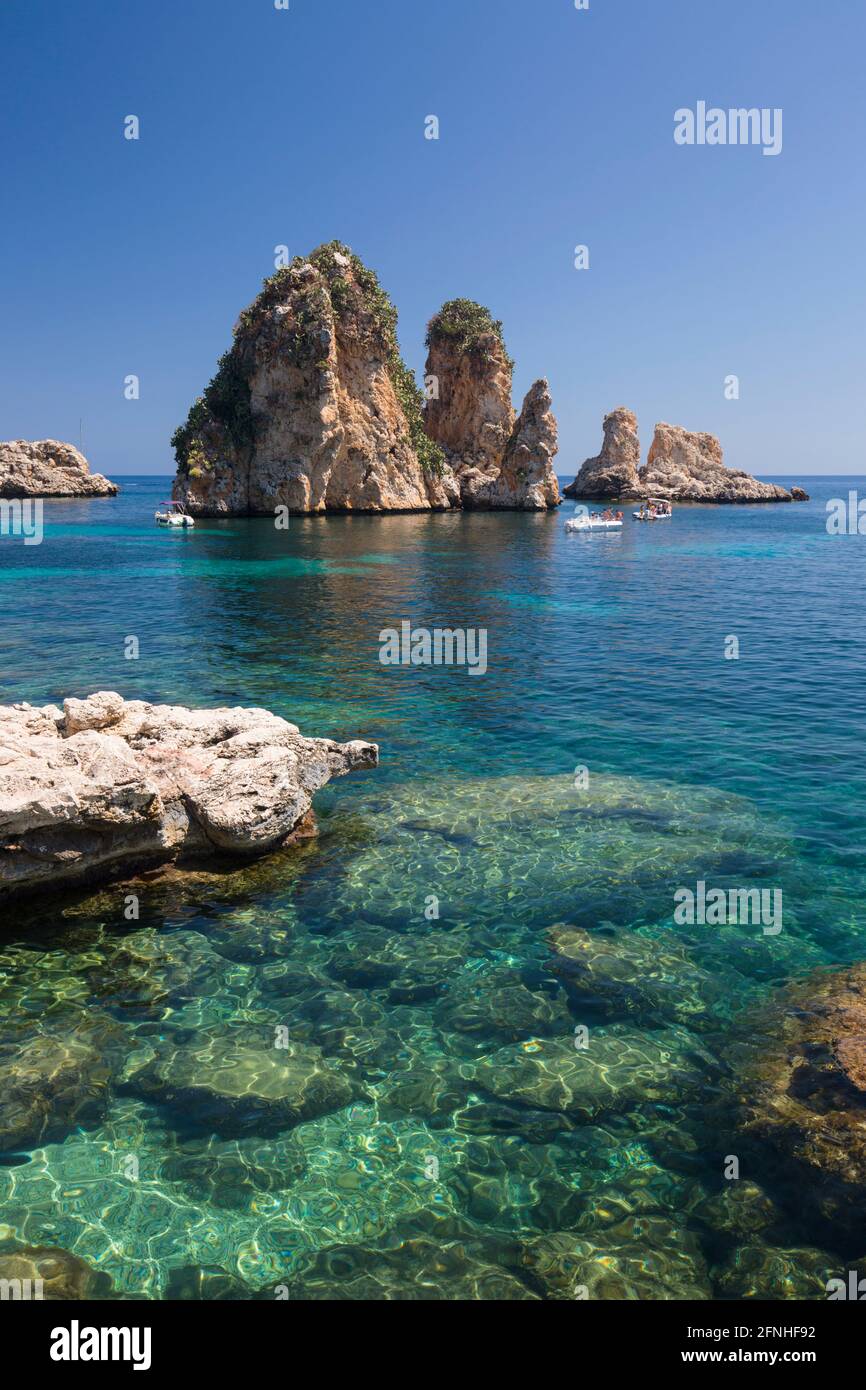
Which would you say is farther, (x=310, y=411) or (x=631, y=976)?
(x=310, y=411)

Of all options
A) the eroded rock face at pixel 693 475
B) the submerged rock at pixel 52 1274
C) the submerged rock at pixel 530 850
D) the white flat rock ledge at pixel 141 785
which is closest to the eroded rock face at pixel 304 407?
the eroded rock face at pixel 693 475

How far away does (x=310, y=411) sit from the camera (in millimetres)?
83812

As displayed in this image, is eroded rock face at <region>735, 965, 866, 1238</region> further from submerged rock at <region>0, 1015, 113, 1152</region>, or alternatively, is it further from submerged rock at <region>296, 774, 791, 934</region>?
submerged rock at <region>0, 1015, 113, 1152</region>

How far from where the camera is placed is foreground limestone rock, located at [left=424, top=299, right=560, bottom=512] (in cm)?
10656

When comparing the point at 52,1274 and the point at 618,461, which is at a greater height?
the point at 618,461

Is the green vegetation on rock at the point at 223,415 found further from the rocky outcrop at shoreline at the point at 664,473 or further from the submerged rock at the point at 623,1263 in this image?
the submerged rock at the point at 623,1263

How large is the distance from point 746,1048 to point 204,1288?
5935mm

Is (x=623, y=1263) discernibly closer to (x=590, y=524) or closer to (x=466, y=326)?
(x=590, y=524)

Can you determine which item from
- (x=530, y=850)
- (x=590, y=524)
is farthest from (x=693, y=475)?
(x=530, y=850)

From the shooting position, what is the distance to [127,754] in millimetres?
11672

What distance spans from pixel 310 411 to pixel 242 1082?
84.2 m
